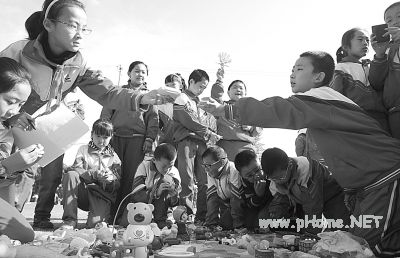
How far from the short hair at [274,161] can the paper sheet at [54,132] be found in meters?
1.60

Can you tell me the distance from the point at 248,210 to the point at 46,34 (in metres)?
2.54

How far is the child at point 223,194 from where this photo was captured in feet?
13.0

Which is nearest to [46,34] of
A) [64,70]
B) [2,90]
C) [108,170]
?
[64,70]

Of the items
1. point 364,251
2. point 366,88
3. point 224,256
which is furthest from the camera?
point 366,88

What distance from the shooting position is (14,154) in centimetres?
214

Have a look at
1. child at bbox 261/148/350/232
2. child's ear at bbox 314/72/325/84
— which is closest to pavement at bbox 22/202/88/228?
child at bbox 261/148/350/232

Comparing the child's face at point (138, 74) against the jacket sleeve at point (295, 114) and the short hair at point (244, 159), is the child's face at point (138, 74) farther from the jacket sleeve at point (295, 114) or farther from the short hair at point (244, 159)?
the jacket sleeve at point (295, 114)

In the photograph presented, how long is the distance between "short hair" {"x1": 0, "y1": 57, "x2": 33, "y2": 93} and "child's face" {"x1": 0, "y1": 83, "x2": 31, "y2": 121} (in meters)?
0.02

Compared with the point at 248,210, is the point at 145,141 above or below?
above

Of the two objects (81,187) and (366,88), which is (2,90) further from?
(366,88)

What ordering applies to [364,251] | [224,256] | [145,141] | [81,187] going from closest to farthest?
[364,251], [224,256], [81,187], [145,141]

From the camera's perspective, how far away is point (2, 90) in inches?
83.6

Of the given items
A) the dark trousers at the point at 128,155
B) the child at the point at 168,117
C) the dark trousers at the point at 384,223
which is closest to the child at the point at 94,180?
the dark trousers at the point at 128,155

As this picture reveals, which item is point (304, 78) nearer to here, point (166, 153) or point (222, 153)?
point (222, 153)
